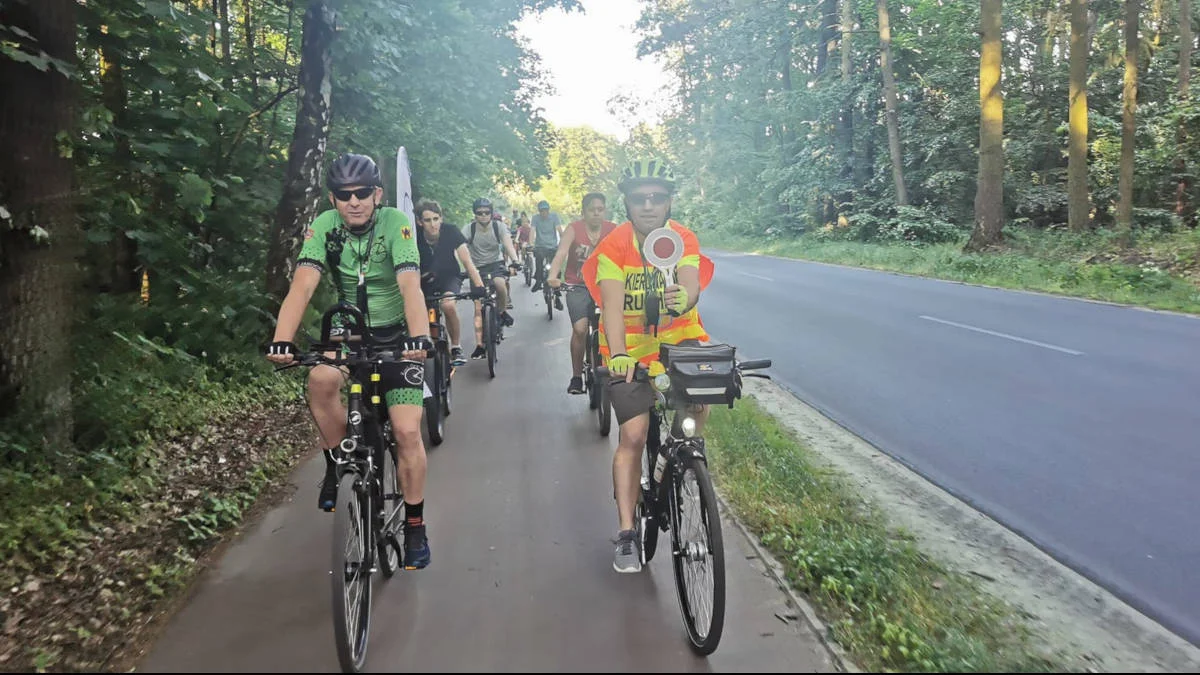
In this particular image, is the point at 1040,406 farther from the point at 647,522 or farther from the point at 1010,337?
the point at 647,522

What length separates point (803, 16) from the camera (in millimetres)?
33250

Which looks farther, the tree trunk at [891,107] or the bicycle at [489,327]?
the tree trunk at [891,107]

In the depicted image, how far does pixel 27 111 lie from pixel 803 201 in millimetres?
35171

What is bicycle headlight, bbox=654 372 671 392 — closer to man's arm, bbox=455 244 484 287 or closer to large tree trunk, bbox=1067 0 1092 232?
man's arm, bbox=455 244 484 287

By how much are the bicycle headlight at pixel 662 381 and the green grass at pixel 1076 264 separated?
12.4m

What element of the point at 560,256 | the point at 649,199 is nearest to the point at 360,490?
the point at 649,199

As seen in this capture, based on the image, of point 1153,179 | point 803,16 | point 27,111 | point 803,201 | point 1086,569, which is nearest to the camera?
point 1086,569

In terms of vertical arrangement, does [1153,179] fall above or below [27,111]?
below


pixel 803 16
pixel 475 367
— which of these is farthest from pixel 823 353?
pixel 803 16

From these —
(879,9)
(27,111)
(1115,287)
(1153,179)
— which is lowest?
(1115,287)

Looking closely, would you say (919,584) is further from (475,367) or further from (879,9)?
(879,9)

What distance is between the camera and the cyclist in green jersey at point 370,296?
12.0 ft

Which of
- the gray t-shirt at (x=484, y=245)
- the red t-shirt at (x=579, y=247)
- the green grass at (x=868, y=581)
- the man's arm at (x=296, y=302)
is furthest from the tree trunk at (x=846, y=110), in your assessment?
the man's arm at (x=296, y=302)

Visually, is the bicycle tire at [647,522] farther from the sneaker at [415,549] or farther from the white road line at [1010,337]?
the white road line at [1010,337]
